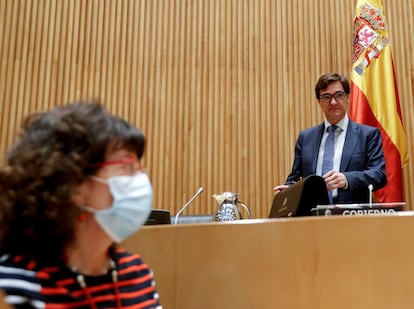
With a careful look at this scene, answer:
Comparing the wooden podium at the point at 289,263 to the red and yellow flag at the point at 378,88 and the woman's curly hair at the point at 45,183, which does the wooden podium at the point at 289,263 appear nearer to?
the woman's curly hair at the point at 45,183

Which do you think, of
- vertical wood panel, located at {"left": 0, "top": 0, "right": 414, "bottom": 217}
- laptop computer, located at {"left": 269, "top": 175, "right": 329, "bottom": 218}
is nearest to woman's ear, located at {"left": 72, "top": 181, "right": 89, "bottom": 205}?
laptop computer, located at {"left": 269, "top": 175, "right": 329, "bottom": 218}

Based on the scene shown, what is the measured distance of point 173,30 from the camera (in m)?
3.94

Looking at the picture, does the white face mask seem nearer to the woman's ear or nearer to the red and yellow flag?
the woman's ear

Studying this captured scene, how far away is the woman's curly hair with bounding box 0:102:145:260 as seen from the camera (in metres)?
0.86

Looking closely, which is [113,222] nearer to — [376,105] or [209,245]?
[209,245]

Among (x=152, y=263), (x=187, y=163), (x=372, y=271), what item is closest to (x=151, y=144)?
(x=187, y=163)

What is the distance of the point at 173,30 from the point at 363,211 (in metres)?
2.91

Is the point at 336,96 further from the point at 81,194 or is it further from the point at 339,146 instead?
the point at 81,194

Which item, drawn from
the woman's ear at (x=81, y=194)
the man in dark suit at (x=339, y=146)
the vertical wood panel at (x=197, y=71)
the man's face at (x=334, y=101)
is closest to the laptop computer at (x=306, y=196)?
the man in dark suit at (x=339, y=146)

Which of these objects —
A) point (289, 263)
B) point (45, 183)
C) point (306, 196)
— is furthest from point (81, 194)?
point (306, 196)

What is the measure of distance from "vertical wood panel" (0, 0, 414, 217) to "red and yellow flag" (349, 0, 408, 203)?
0.30 metres

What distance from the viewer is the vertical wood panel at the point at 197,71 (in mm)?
3717

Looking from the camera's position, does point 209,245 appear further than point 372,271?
Yes

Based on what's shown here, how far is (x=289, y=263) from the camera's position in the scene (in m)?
1.22
